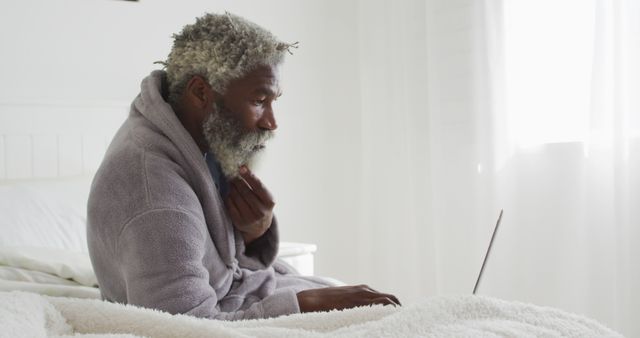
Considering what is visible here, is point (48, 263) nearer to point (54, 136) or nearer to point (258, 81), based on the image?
point (258, 81)

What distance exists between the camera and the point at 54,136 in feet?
8.72

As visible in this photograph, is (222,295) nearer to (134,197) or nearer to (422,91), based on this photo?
(134,197)

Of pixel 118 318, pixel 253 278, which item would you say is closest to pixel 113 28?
pixel 253 278

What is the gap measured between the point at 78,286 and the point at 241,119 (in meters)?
0.54

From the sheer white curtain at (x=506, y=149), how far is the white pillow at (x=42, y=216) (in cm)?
150

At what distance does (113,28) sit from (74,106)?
370 millimetres

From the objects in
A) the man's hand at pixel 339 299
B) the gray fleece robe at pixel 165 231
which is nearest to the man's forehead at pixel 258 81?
the gray fleece robe at pixel 165 231

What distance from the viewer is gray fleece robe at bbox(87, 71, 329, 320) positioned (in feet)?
4.35

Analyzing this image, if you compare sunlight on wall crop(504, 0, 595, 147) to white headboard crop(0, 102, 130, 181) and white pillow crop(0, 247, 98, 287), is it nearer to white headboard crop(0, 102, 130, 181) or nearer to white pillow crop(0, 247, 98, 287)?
white headboard crop(0, 102, 130, 181)

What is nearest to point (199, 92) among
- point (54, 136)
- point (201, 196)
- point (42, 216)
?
point (201, 196)

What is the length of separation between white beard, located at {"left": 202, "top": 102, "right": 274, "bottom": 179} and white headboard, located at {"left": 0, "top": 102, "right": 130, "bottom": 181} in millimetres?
1165

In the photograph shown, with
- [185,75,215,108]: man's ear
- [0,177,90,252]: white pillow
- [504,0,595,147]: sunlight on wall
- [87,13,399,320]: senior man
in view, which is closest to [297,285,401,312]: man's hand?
[87,13,399,320]: senior man

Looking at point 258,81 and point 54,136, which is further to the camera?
point 54,136

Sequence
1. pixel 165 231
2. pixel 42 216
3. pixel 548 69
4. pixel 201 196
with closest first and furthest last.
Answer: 1. pixel 165 231
2. pixel 201 196
3. pixel 42 216
4. pixel 548 69
